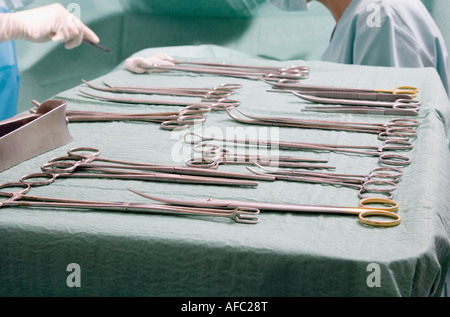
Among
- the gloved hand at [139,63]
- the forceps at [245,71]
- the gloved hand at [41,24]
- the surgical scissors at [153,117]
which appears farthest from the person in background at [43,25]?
the surgical scissors at [153,117]

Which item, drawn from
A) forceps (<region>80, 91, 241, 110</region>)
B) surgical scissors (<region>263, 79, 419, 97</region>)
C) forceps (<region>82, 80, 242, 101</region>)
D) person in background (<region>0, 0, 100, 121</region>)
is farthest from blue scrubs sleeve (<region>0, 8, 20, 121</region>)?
surgical scissors (<region>263, 79, 419, 97</region>)

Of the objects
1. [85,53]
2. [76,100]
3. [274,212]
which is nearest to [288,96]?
[76,100]

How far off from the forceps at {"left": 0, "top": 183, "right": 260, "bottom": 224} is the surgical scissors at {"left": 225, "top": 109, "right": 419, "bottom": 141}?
1.69ft

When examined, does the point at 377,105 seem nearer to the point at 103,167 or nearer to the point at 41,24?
the point at 103,167

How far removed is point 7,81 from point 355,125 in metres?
1.63

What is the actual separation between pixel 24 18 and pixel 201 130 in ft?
3.09

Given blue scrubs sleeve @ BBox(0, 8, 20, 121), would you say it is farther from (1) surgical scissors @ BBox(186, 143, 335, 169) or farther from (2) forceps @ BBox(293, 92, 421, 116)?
(1) surgical scissors @ BBox(186, 143, 335, 169)

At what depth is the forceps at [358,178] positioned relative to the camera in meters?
1.04

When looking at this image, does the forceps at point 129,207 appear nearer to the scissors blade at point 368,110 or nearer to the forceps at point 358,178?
the forceps at point 358,178

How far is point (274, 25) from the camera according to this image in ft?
11.2

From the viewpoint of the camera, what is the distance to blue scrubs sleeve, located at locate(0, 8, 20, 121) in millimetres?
2443

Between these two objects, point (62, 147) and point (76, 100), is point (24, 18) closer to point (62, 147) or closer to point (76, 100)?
point (76, 100)

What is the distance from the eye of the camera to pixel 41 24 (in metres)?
2.01
